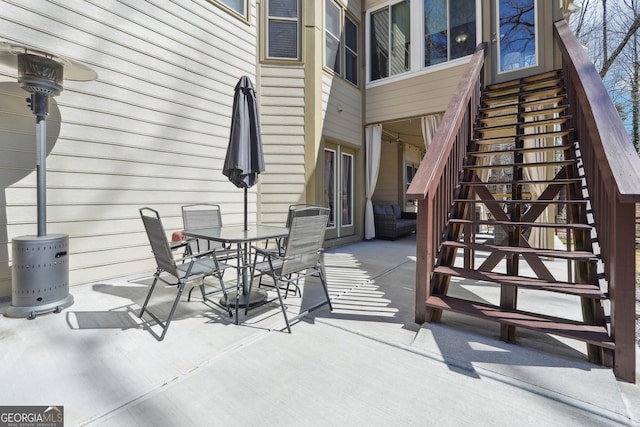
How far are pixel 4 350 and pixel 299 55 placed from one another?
556cm

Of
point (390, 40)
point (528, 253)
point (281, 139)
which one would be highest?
point (390, 40)

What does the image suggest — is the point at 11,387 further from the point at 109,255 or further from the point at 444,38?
the point at 444,38

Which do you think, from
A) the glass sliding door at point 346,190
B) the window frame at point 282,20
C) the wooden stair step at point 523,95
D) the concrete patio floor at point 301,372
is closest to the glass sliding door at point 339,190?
the glass sliding door at point 346,190

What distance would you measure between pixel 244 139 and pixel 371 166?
467 cm

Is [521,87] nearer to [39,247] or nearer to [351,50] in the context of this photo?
[351,50]

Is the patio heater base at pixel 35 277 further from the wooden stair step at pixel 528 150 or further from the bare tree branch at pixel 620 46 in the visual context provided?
the bare tree branch at pixel 620 46

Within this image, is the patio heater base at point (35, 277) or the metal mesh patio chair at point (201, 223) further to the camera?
the metal mesh patio chair at point (201, 223)

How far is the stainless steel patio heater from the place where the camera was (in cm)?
256

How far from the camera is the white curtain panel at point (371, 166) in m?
7.04

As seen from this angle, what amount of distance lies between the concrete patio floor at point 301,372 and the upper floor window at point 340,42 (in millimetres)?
5490

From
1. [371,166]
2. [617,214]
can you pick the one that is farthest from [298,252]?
[371,166]

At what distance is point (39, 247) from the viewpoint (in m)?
2.60

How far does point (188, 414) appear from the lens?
4.78 ft

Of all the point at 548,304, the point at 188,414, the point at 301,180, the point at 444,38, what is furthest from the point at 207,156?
the point at 444,38
